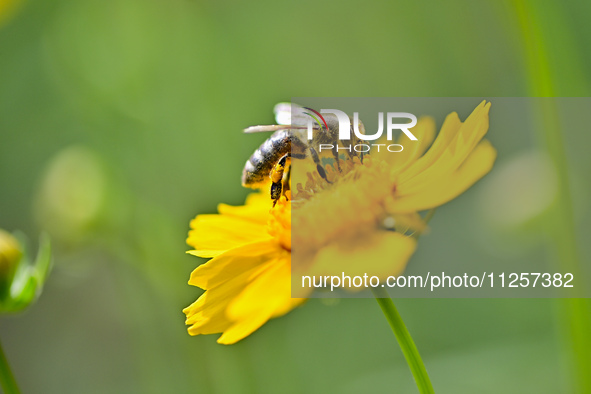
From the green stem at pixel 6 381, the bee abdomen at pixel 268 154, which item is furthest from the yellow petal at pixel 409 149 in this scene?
the green stem at pixel 6 381

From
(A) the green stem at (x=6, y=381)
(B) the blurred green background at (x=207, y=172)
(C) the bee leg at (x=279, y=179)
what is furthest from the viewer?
(B) the blurred green background at (x=207, y=172)

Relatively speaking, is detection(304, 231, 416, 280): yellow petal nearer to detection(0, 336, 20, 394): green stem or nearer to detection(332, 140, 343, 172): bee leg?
detection(332, 140, 343, 172): bee leg

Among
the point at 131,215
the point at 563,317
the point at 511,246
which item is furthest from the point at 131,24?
the point at 563,317

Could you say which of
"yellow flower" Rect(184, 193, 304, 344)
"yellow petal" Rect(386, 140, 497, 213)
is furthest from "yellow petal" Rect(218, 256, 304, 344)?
"yellow petal" Rect(386, 140, 497, 213)

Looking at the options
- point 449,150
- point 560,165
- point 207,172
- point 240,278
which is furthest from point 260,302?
point 207,172

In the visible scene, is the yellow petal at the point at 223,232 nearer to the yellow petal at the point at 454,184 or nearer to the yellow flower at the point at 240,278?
the yellow flower at the point at 240,278

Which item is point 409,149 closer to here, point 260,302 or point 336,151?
point 336,151
